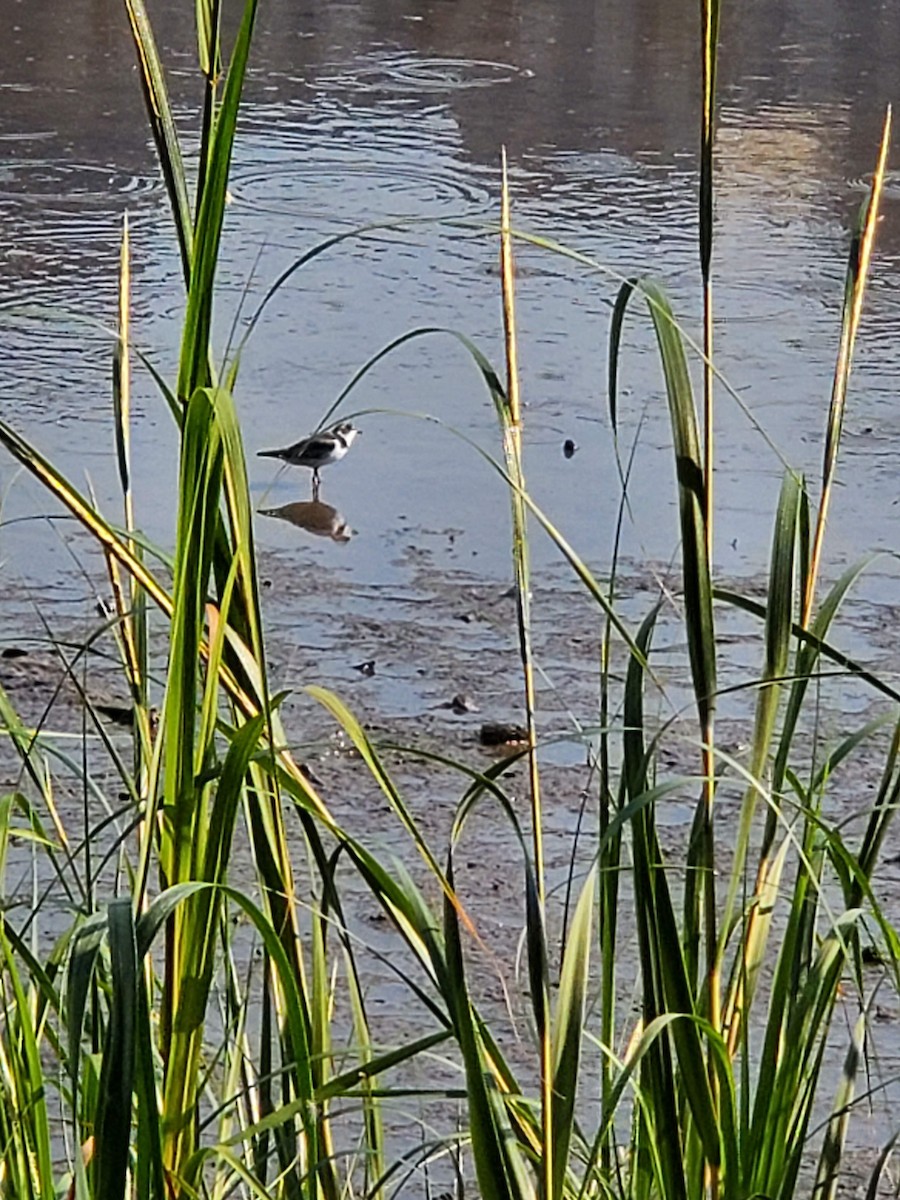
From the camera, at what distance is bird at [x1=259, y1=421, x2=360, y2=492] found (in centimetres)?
462

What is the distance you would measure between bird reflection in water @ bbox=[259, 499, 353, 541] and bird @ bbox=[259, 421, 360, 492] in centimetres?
7

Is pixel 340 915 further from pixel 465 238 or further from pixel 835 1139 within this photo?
pixel 465 238

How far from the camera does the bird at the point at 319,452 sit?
4.62 meters

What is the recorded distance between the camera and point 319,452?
4.75 m

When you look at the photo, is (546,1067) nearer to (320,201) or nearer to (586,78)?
(320,201)

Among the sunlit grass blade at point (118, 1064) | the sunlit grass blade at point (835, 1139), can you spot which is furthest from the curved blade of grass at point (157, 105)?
the sunlit grass blade at point (835, 1139)

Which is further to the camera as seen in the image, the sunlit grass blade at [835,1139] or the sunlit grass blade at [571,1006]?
the sunlit grass blade at [835,1139]

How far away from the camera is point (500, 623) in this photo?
429 centimetres

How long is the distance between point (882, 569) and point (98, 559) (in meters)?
1.62

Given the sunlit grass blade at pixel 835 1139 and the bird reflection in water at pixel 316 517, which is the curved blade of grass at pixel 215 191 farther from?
the bird reflection in water at pixel 316 517

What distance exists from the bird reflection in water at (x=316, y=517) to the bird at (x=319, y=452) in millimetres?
67

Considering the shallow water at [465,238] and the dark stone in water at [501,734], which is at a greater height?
the shallow water at [465,238]

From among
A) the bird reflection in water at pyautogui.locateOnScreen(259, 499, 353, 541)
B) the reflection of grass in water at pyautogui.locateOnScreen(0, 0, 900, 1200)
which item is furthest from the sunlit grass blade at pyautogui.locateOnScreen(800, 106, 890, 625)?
the bird reflection in water at pyautogui.locateOnScreen(259, 499, 353, 541)

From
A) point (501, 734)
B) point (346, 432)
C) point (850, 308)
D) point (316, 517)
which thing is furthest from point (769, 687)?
point (346, 432)
